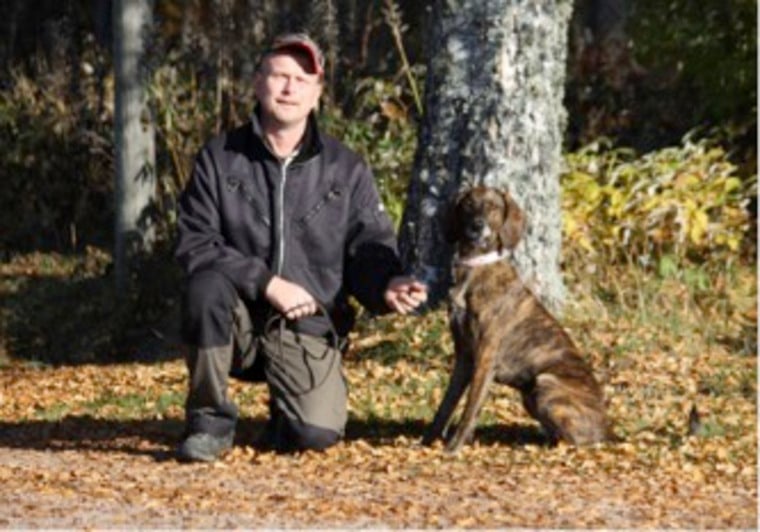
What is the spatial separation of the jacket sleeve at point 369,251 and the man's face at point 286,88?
0.43m

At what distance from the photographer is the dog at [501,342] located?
7.70 metres

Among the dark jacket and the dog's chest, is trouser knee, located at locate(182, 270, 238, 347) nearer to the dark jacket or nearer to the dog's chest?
the dark jacket

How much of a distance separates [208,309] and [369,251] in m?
0.73

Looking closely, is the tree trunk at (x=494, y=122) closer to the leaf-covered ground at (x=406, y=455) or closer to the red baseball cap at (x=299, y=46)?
the leaf-covered ground at (x=406, y=455)

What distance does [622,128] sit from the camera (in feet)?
50.7

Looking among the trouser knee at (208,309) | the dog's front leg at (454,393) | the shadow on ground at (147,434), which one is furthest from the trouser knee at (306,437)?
the trouser knee at (208,309)

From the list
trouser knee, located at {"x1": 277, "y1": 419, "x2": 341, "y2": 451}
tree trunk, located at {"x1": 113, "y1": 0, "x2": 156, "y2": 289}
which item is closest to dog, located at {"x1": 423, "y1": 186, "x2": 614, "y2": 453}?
trouser knee, located at {"x1": 277, "y1": 419, "x2": 341, "y2": 451}

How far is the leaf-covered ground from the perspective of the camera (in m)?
6.54

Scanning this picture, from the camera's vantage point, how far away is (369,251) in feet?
25.5

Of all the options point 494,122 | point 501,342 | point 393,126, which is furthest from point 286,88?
point 393,126

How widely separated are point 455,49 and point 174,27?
881cm

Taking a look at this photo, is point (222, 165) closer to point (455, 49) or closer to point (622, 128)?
point (455, 49)

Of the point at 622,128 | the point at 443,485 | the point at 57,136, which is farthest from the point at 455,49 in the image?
the point at 57,136

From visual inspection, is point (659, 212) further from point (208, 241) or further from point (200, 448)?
point (200, 448)
